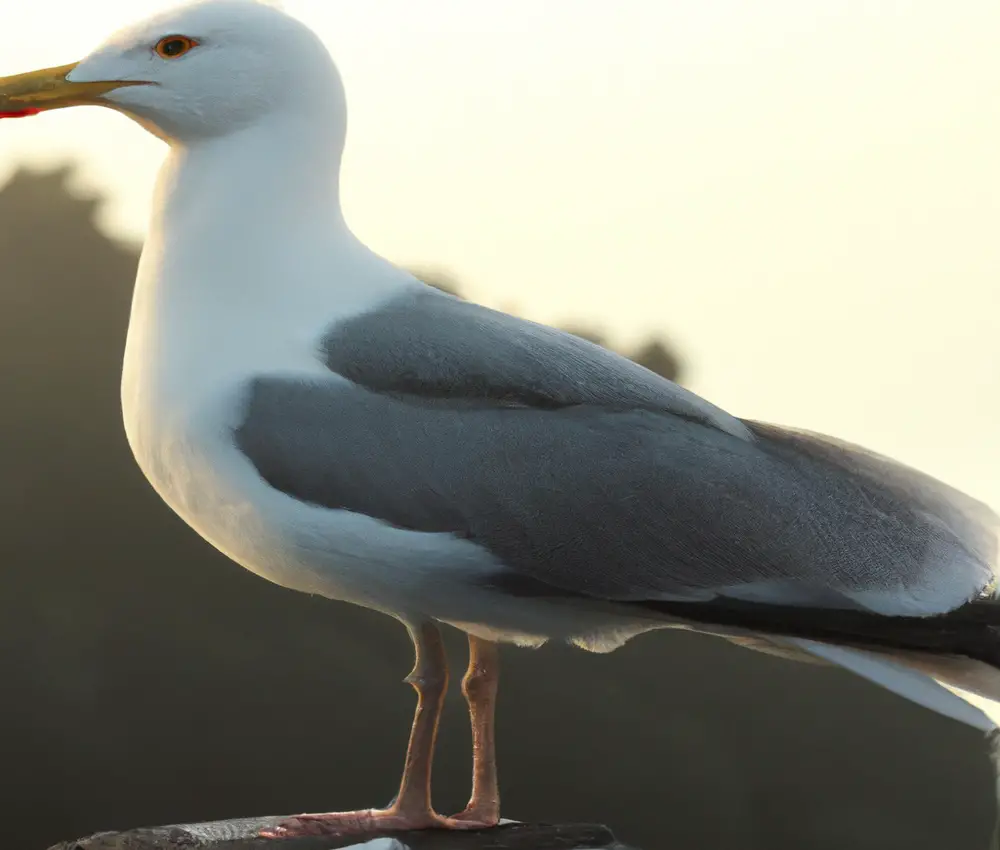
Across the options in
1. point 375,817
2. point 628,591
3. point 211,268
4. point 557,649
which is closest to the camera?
point 628,591

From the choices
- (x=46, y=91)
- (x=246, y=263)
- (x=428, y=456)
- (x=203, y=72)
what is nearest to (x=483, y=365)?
(x=428, y=456)

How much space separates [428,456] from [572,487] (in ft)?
0.59

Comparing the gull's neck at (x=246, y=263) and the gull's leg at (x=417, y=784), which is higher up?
the gull's neck at (x=246, y=263)

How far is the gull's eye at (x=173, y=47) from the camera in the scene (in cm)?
177

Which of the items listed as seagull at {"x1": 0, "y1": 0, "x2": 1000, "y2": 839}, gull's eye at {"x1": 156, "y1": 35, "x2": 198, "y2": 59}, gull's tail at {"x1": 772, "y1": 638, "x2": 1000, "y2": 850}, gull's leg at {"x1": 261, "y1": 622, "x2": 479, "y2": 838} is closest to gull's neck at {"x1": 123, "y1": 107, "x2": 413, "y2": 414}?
seagull at {"x1": 0, "y1": 0, "x2": 1000, "y2": 839}

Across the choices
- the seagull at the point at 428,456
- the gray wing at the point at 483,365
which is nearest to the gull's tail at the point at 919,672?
the seagull at the point at 428,456

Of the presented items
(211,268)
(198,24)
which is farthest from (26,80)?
(211,268)

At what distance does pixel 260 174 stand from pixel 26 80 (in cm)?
37

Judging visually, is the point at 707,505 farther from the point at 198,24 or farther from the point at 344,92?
the point at 198,24

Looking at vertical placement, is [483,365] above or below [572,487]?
above

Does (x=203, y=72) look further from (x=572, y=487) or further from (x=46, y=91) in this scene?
(x=572, y=487)

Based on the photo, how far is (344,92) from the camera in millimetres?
1896

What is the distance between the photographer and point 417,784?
6.17ft

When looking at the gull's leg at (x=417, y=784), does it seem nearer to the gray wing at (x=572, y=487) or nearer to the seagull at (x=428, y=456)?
the seagull at (x=428, y=456)
